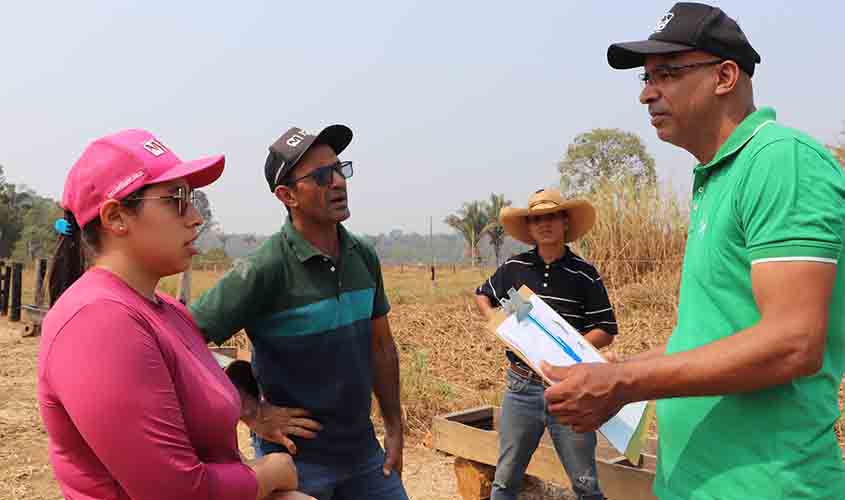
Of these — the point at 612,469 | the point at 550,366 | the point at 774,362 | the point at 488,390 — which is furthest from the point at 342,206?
the point at 488,390

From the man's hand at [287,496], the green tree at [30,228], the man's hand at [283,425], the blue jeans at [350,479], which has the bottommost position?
the green tree at [30,228]

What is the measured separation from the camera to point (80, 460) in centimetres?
151

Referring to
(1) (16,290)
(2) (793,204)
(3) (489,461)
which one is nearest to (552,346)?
(2) (793,204)

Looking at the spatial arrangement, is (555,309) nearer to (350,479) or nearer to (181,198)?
(350,479)

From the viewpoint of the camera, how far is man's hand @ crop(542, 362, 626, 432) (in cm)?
158

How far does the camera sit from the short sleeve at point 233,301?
99.1 inches

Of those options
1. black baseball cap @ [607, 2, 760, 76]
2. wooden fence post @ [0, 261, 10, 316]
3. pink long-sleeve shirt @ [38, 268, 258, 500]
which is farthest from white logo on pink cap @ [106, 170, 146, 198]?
wooden fence post @ [0, 261, 10, 316]

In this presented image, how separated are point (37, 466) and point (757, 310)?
5.75 m

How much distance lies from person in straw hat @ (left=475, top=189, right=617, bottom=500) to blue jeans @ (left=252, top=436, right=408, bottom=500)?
3.51 feet

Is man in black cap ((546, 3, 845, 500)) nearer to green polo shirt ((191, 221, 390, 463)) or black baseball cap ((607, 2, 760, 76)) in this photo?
black baseball cap ((607, 2, 760, 76))

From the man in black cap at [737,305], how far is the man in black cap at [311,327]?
1.13m

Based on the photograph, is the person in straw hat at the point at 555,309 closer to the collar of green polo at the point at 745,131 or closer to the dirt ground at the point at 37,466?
the dirt ground at the point at 37,466

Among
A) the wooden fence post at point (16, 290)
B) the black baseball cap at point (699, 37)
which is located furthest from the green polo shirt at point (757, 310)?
the wooden fence post at point (16, 290)

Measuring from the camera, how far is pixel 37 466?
5.57 metres
